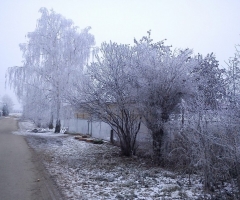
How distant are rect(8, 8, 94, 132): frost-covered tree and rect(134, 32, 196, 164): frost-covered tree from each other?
556 inches

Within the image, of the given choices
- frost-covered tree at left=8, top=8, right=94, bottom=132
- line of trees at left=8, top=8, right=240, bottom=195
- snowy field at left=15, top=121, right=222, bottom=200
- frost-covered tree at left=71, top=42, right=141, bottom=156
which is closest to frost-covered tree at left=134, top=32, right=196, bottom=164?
line of trees at left=8, top=8, right=240, bottom=195

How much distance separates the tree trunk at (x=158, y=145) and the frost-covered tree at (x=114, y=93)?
142cm

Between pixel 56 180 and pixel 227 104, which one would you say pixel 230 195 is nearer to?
pixel 227 104

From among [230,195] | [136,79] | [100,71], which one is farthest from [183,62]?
[230,195]

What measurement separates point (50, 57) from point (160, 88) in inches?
661

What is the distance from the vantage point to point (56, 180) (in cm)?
754

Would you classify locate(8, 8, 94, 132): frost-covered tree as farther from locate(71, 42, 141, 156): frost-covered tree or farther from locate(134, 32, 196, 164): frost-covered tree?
locate(134, 32, 196, 164): frost-covered tree

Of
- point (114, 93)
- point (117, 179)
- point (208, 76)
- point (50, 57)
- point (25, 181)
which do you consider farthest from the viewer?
point (50, 57)

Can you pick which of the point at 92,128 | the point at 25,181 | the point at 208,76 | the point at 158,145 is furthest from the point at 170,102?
the point at 92,128

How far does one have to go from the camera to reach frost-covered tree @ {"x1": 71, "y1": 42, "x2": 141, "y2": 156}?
34.8ft

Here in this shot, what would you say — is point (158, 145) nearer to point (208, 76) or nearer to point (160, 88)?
point (160, 88)

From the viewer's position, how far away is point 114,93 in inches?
420

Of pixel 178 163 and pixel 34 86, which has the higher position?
pixel 34 86

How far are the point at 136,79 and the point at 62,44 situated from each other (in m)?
16.3
